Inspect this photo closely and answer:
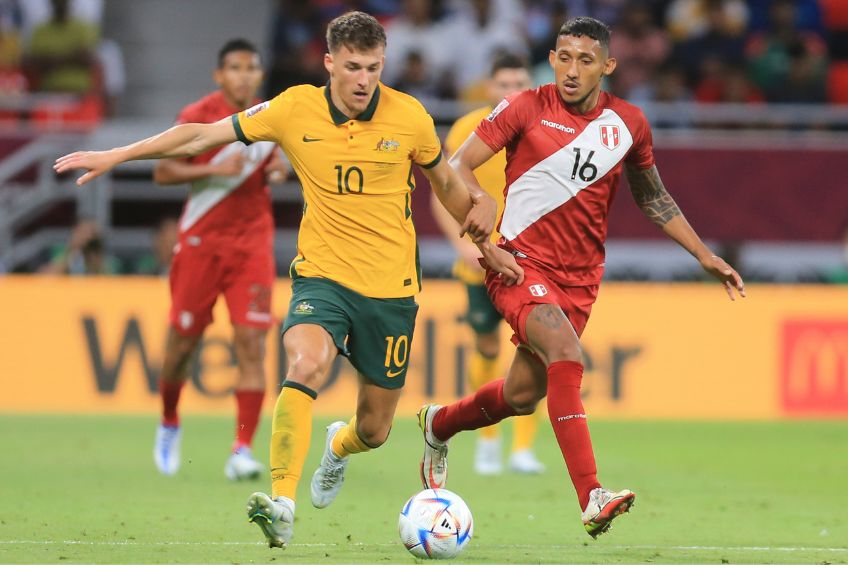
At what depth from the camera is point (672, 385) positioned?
15344mm

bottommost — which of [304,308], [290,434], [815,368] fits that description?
[815,368]

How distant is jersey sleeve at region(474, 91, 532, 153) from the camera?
7910 millimetres

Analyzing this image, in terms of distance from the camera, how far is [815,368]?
1544cm

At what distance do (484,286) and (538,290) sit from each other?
2.90 meters

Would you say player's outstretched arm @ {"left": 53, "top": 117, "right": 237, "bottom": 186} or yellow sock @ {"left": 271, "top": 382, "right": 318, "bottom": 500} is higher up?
player's outstretched arm @ {"left": 53, "top": 117, "right": 237, "bottom": 186}

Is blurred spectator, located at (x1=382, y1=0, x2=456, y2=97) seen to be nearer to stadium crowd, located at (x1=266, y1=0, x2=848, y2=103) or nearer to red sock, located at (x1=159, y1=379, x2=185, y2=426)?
stadium crowd, located at (x1=266, y1=0, x2=848, y2=103)

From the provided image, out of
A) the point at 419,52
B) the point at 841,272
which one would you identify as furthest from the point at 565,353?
the point at 419,52

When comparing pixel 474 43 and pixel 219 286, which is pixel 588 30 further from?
pixel 474 43

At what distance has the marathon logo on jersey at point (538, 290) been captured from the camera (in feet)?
25.5

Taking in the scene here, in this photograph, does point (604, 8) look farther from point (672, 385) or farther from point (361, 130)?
point (361, 130)

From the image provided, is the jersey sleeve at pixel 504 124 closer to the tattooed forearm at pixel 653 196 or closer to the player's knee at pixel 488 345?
the tattooed forearm at pixel 653 196

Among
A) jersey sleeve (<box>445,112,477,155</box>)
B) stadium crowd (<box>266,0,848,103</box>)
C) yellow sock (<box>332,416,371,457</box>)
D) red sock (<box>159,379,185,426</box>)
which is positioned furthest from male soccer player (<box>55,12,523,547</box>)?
stadium crowd (<box>266,0,848,103</box>)

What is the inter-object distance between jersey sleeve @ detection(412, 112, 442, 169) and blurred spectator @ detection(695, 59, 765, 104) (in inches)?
461

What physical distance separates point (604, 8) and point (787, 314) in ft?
20.3
